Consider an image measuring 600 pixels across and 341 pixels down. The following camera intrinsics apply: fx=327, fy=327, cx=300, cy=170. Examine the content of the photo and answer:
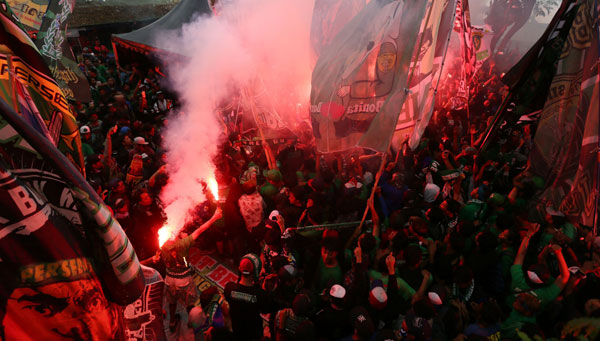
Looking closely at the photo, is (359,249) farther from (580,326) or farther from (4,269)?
(4,269)

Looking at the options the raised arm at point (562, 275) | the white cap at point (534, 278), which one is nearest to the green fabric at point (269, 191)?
the white cap at point (534, 278)

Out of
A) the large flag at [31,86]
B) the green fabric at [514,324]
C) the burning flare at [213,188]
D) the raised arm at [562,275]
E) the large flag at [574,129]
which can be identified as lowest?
the green fabric at [514,324]

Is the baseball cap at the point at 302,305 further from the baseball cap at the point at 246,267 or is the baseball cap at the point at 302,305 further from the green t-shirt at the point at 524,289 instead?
the green t-shirt at the point at 524,289

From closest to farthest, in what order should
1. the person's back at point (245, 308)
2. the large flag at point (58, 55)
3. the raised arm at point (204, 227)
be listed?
the person's back at point (245, 308), the raised arm at point (204, 227), the large flag at point (58, 55)

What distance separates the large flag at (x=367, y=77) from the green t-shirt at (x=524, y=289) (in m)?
1.99

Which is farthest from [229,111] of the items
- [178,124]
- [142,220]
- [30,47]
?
[30,47]

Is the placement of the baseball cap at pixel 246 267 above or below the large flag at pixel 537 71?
below

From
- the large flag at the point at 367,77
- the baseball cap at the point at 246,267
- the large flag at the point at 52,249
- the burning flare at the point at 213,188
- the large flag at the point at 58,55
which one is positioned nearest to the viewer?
the large flag at the point at 52,249

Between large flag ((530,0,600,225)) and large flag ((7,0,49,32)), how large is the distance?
792 cm

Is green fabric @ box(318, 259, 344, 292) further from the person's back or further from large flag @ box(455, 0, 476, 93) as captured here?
large flag @ box(455, 0, 476, 93)

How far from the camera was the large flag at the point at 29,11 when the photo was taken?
212 inches

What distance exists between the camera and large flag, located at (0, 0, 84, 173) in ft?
6.10

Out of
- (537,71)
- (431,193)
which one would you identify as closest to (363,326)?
(431,193)

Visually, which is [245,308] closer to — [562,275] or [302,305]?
[302,305]
